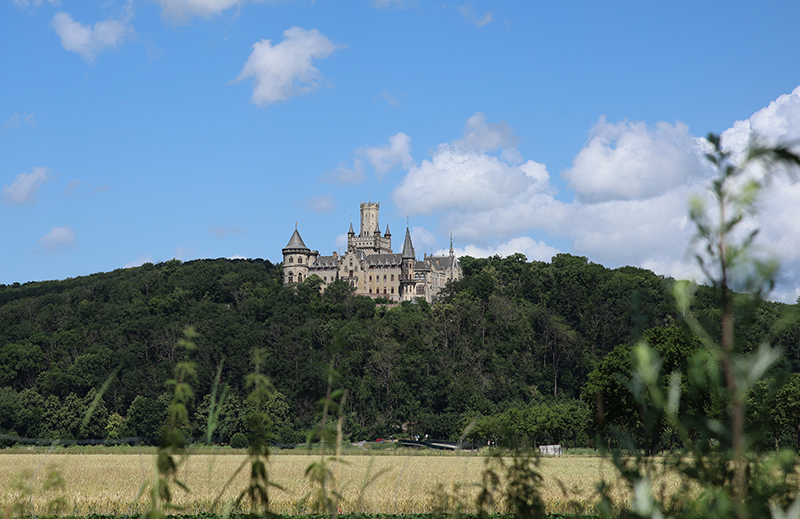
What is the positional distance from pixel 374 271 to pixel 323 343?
51.0m

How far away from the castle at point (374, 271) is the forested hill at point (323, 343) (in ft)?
49.0

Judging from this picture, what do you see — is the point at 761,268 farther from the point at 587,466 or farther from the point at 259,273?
the point at 259,273

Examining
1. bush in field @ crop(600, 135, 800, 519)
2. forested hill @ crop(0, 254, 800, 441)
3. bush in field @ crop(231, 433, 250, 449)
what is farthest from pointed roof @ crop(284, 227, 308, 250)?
bush in field @ crop(600, 135, 800, 519)

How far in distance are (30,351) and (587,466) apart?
290 feet

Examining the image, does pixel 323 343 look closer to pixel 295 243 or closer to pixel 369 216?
pixel 295 243

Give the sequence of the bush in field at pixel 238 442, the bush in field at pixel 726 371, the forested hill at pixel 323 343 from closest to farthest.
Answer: the bush in field at pixel 726 371 → the bush in field at pixel 238 442 → the forested hill at pixel 323 343

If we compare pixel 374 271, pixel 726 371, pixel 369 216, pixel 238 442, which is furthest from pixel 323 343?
pixel 726 371

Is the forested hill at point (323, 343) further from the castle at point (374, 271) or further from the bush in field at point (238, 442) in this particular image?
the castle at point (374, 271)

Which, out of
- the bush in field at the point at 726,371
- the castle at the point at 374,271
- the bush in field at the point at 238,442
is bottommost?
the bush in field at the point at 238,442

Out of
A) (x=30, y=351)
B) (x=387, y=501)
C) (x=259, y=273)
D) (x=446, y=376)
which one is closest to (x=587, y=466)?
(x=387, y=501)

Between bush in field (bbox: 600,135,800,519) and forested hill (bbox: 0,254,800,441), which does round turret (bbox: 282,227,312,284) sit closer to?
forested hill (bbox: 0,254,800,441)

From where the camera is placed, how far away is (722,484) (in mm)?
4102

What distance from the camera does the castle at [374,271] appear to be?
15608 centimetres

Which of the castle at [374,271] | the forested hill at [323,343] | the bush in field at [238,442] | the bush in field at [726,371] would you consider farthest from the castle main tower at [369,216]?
the bush in field at [726,371]
